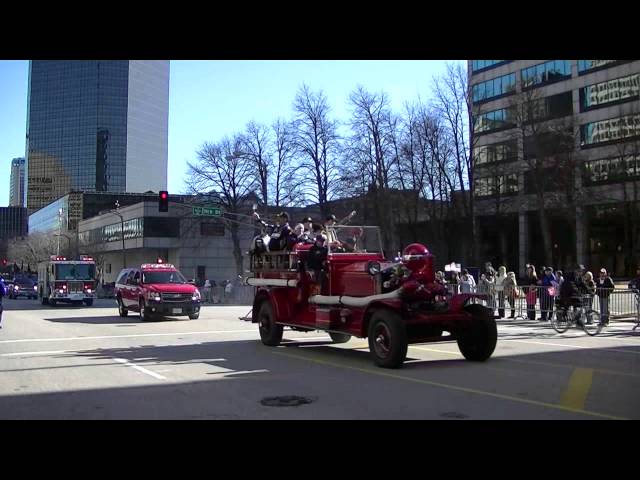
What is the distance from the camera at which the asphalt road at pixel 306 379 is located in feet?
25.3

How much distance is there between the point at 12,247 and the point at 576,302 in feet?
364

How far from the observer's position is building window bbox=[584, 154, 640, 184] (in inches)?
2032

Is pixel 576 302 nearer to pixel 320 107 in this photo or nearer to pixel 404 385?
pixel 404 385

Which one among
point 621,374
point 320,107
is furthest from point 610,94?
point 621,374

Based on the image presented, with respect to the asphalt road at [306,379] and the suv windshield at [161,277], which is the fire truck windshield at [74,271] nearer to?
the suv windshield at [161,277]

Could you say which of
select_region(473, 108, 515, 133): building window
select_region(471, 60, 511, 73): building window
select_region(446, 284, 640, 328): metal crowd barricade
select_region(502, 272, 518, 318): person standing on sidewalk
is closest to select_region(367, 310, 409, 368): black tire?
select_region(446, 284, 640, 328): metal crowd barricade

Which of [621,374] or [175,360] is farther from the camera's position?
[175,360]

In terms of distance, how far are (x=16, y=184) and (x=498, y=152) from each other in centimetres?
14495

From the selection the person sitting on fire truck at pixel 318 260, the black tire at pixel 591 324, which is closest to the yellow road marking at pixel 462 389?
the person sitting on fire truck at pixel 318 260

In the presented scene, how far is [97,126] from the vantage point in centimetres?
8550

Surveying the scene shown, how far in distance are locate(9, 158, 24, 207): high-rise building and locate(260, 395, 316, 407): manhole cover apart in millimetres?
146335

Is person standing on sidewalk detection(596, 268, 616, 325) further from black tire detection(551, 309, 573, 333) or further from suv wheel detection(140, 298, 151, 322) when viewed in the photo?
suv wheel detection(140, 298, 151, 322)

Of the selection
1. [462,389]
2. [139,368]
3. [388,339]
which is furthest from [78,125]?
[462,389]
